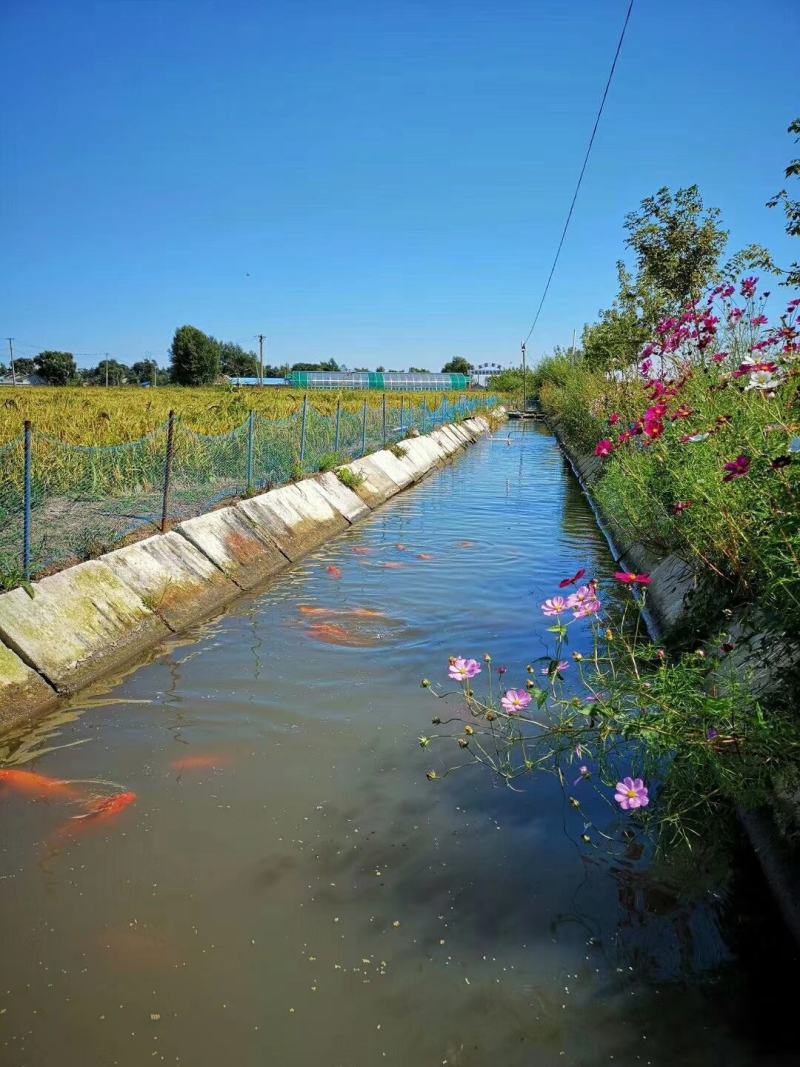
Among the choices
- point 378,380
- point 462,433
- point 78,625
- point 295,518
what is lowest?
point 78,625

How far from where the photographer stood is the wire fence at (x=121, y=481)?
19.7ft

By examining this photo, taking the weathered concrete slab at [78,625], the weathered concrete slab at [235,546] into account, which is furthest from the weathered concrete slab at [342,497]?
the weathered concrete slab at [78,625]

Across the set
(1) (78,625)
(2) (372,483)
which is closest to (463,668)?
(1) (78,625)

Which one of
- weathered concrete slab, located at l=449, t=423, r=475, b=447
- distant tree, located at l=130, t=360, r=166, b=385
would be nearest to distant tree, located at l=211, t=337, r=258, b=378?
distant tree, located at l=130, t=360, r=166, b=385

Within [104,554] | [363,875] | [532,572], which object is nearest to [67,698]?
[104,554]

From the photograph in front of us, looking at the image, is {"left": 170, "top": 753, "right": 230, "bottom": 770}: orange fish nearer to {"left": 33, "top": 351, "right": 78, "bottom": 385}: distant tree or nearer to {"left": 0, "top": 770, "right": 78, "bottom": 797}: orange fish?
{"left": 0, "top": 770, "right": 78, "bottom": 797}: orange fish

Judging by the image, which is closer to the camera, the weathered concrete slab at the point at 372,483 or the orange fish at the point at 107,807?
the orange fish at the point at 107,807

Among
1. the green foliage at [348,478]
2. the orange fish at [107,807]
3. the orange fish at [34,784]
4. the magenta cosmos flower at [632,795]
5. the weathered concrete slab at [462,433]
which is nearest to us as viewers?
the magenta cosmos flower at [632,795]

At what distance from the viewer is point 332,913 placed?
109 inches

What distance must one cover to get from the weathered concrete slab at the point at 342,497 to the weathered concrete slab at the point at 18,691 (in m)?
6.81

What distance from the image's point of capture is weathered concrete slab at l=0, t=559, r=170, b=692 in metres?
4.69

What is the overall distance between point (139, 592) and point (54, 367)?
99.2 m

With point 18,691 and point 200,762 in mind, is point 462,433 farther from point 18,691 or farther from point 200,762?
point 200,762

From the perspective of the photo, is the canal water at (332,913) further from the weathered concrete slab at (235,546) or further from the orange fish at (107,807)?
the weathered concrete slab at (235,546)
